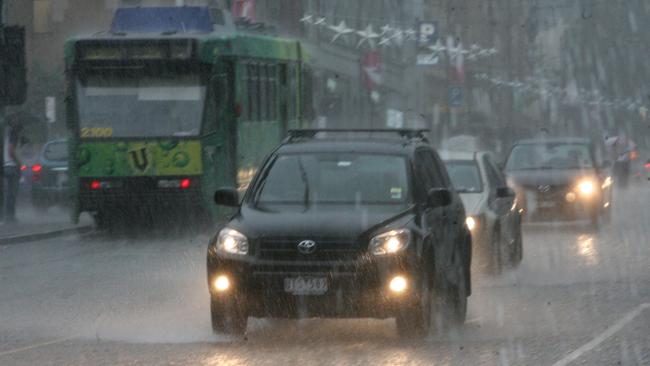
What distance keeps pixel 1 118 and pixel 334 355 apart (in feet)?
59.7

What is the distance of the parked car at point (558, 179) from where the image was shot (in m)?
27.6

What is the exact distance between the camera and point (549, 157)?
28.8 m

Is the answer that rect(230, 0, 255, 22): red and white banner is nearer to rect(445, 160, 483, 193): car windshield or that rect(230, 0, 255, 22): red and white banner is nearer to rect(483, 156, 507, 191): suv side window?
rect(483, 156, 507, 191): suv side window

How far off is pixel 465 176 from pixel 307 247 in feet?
28.1

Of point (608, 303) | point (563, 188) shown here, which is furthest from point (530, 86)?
point (608, 303)

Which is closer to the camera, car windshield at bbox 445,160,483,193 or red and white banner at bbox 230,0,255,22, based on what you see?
car windshield at bbox 445,160,483,193

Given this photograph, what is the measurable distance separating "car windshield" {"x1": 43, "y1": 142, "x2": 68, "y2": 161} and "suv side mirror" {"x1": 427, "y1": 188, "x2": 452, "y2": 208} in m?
21.4

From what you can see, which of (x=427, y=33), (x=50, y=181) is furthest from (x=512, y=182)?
(x=427, y=33)

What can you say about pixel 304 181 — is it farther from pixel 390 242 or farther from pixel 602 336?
pixel 602 336

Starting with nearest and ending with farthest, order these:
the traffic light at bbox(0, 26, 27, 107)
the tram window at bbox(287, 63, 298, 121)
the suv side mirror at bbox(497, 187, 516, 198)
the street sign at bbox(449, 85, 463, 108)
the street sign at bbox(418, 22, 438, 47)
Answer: the suv side mirror at bbox(497, 187, 516, 198) → the traffic light at bbox(0, 26, 27, 107) → the tram window at bbox(287, 63, 298, 121) → the street sign at bbox(418, 22, 438, 47) → the street sign at bbox(449, 85, 463, 108)

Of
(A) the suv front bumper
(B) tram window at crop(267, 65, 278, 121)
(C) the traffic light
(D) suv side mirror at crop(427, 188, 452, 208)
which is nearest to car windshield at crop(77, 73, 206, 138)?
(C) the traffic light

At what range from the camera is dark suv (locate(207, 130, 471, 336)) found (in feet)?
40.0

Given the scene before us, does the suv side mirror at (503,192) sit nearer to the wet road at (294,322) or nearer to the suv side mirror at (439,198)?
the wet road at (294,322)

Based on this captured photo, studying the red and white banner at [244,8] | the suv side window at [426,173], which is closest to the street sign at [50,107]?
the red and white banner at [244,8]
